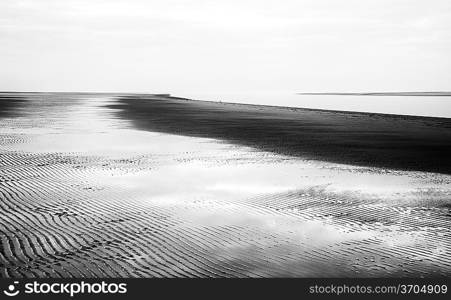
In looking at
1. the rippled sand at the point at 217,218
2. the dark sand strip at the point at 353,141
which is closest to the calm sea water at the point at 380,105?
the dark sand strip at the point at 353,141

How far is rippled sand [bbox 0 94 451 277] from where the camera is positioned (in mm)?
8133

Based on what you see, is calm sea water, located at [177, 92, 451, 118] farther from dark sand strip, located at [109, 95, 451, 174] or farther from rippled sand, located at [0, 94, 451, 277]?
rippled sand, located at [0, 94, 451, 277]

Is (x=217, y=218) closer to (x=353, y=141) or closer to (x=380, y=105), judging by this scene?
(x=353, y=141)

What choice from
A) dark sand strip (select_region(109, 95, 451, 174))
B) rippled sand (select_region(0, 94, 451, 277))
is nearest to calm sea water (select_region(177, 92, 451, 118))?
dark sand strip (select_region(109, 95, 451, 174))

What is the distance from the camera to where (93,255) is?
8469 mm

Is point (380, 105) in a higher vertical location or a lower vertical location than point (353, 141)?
higher

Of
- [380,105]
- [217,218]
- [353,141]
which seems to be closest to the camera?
[217,218]

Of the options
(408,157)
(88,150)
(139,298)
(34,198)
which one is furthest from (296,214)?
(88,150)

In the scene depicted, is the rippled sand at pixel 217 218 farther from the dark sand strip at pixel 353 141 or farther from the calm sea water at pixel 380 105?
the calm sea water at pixel 380 105

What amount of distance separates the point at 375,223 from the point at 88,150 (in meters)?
15.8

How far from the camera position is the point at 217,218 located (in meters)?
11.1

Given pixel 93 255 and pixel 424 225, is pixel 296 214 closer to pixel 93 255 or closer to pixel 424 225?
pixel 424 225

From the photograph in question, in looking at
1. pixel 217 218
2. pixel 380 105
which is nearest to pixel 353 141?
pixel 217 218

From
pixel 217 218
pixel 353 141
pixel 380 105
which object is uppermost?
pixel 380 105
